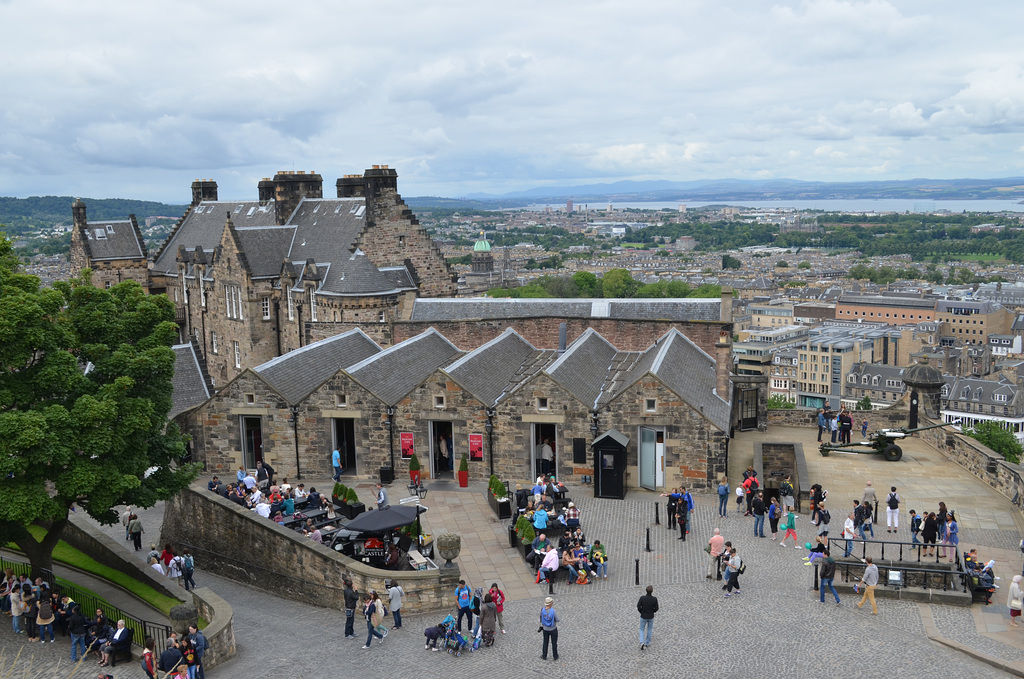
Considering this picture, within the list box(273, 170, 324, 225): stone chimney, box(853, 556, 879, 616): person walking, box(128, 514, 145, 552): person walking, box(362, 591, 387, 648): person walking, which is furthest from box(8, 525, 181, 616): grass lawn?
box(273, 170, 324, 225): stone chimney

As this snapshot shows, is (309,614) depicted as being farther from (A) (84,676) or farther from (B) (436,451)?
(B) (436,451)

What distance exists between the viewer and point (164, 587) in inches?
965

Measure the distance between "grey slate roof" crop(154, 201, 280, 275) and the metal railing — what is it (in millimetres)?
41021

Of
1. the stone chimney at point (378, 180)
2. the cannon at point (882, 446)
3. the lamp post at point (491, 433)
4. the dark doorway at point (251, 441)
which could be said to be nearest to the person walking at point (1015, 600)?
the cannon at point (882, 446)

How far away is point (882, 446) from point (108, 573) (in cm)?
2658

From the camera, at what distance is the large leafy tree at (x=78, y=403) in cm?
2186

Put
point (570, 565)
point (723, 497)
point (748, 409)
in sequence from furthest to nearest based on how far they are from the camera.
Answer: point (748, 409) → point (723, 497) → point (570, 565)

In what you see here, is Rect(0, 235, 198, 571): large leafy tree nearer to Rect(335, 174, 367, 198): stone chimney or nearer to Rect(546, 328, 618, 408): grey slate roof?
Rect(546, 328, 618, 408): grey slate roof

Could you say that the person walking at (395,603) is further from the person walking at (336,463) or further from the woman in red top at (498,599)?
the person walking at (336,463)

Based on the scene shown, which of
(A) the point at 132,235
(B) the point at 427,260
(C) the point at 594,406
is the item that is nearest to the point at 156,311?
(C) the point at 594,406

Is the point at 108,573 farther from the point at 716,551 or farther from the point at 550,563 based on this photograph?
the point at 716,551

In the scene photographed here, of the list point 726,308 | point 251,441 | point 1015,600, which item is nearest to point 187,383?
point 251,441

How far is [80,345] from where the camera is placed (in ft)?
79.9

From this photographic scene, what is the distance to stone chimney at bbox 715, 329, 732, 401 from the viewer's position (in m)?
36.0
